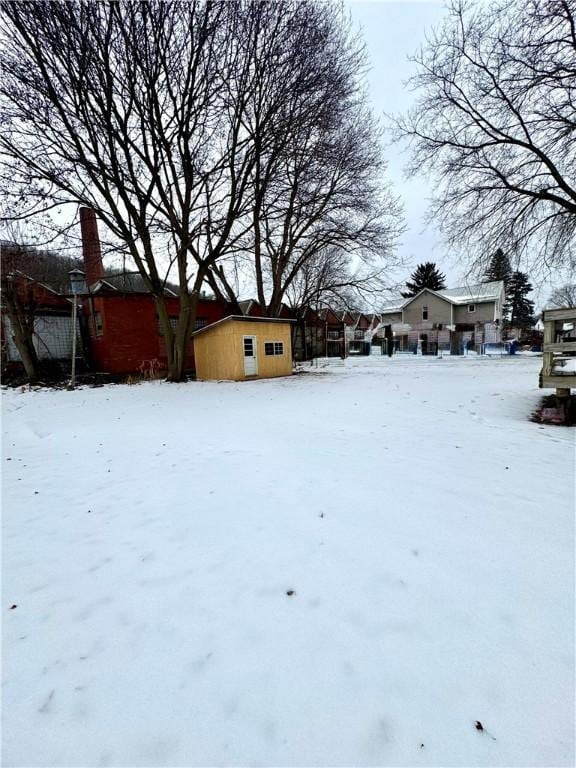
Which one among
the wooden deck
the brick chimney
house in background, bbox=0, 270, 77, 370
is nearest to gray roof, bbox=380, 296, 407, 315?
the brick chimney

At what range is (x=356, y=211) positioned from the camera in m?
14.8

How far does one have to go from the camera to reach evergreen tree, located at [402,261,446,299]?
44.7 metres

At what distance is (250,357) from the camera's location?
550 inches

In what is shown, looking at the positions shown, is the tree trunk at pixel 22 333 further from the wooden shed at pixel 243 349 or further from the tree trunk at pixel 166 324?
the wooden shed at pixel 243 349

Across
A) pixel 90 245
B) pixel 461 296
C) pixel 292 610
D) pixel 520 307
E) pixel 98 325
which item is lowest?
pixel 292 610

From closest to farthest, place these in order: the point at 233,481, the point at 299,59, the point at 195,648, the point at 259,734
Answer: the point at 259,734
the point at 195,648
the point at 233,481
the point at 299,59

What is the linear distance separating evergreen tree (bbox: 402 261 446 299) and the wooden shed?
3544 cm

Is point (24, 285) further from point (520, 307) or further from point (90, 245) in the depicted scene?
point (520, 307)

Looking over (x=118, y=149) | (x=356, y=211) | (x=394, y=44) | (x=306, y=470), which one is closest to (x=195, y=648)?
(x=306, y=470)

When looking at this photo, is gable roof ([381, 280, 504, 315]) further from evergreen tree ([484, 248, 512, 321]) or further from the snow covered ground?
the snow covered ground

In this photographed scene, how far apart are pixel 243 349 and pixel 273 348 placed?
84.6 inches

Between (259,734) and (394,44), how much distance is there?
1519 centimetres

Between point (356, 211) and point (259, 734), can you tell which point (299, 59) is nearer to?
point (356, 211)

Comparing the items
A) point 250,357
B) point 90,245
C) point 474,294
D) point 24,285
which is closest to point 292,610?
point 250,357
